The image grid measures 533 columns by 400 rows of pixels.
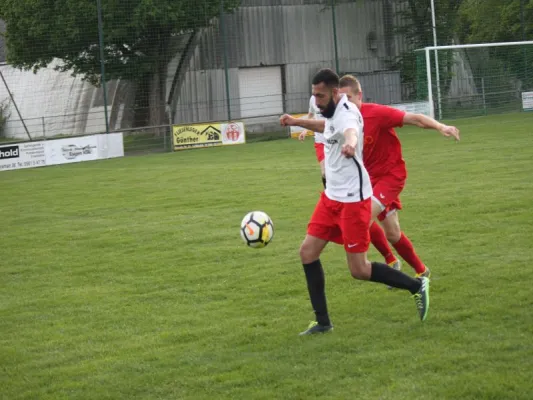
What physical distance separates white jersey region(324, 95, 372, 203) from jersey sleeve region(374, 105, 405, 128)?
1.01 metres

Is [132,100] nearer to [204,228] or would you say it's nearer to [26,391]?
[204,228]

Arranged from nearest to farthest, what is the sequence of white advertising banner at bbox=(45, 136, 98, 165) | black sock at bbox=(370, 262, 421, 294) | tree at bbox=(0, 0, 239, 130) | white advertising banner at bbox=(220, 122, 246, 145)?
black sock at bbox=(370, 262, 421, 294) < white advertising banner at bbox=(45, 136, 98, 165) < white advertising banner at bbox=(220, 122, 246, 145) < tree at bbox=(0, 0, 239, 130)

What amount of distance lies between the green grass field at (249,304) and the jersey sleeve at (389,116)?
4.83 feet

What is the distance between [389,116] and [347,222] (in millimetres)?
1484

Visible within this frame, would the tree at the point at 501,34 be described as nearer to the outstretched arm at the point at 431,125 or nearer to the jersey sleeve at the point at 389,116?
the jersey sleeve at the point at 389,116

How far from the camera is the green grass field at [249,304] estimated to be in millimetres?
5266

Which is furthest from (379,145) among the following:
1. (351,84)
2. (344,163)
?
(344,163)

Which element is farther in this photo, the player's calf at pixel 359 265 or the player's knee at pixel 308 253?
the player's knee at pixel 308 253

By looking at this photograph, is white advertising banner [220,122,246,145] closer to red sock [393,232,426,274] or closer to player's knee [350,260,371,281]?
red sock [393,232,426,274]

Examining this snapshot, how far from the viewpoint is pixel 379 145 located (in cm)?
755

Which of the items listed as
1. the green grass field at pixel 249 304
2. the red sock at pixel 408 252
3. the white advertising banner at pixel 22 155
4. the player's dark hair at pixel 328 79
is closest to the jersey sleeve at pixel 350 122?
the player's dark hair at pixel 328 79

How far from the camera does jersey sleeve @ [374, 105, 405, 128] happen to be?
7.16 m

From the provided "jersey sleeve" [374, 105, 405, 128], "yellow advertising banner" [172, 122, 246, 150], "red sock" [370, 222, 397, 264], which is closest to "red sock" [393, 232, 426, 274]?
"red sock" [370, 222, 397, 264]

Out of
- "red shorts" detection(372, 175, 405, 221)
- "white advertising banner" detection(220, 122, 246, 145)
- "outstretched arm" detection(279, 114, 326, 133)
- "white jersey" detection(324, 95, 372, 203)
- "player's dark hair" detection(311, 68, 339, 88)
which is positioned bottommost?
"red shorts" detection(372, 175, 405, 221)
